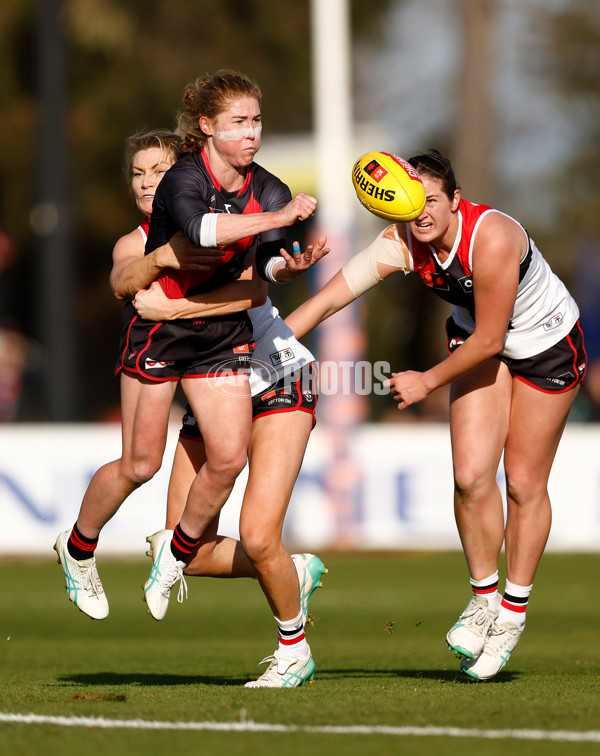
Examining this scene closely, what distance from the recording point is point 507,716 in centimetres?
491

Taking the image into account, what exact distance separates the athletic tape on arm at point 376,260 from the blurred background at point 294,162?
7.41 m

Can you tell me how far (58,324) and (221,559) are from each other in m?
11.3

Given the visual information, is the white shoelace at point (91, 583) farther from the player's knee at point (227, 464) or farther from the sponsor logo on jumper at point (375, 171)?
the sponsor logo on jumper at point (375, 171)

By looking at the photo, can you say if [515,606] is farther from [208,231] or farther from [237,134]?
[237,134]

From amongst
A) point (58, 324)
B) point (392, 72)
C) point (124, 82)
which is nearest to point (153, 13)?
point (124, 82)

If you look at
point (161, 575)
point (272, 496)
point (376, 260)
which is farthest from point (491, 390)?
point (161, 575)

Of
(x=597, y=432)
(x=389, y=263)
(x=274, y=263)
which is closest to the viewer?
(x=274, y=263)

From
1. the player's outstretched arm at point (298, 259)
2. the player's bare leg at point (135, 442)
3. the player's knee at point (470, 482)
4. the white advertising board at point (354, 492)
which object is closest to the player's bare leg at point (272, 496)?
the player's bare leg at point (135, 442)

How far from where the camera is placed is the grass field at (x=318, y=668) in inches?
179

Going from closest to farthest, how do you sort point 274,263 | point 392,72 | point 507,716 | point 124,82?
point 507,716, point 274,263, point 124,82, point 392,72

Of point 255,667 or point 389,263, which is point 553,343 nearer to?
point 389,263

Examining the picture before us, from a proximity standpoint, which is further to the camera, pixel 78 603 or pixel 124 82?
pixel 124 82

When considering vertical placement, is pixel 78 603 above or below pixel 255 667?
above

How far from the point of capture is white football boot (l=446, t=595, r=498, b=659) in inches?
245
